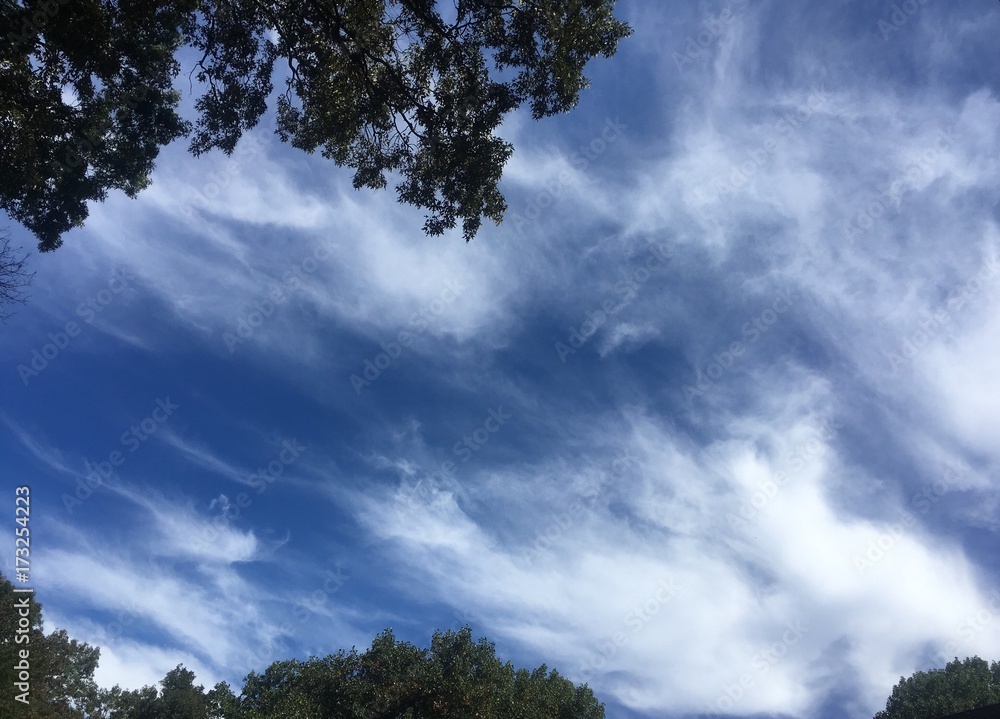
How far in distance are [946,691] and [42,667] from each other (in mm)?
51767

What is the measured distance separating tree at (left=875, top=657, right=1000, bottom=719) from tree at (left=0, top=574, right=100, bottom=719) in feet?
149

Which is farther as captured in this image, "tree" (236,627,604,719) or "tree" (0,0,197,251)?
"tree" (236,627,604,719)

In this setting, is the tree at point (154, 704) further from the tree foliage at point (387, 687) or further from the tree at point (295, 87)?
the tree at point (295, 87)

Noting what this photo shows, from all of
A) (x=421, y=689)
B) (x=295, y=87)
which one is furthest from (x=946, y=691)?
(x=295, y=87)

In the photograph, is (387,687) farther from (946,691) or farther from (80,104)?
(946,691)

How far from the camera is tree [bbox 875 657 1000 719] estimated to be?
34.1 metres

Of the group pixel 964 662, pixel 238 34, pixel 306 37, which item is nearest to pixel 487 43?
pixel 306 37

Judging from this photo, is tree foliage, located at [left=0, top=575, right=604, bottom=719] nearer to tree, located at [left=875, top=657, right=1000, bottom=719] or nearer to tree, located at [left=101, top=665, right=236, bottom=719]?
tree, located at [left=101, top=665, right=236, bottom=719]

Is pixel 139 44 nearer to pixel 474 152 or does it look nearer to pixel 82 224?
pixel 82 224

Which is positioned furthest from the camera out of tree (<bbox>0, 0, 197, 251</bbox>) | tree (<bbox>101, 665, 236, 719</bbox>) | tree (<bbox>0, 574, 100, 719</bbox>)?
tree (<bbox>101, 665, 236, 719</bbox>)

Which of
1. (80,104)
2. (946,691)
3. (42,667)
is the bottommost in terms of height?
(42,667)

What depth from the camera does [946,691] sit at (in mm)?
36094

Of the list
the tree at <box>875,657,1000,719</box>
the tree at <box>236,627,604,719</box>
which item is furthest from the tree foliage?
the tree at <box>875,657,1000,719</box>

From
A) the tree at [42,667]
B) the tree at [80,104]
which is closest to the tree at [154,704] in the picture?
the tree at [42,667]
